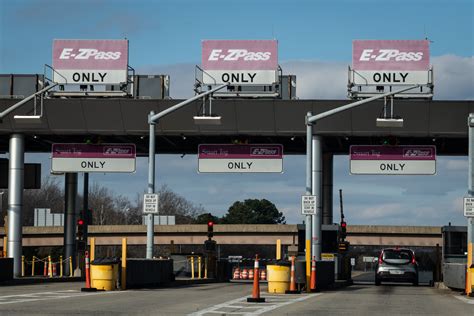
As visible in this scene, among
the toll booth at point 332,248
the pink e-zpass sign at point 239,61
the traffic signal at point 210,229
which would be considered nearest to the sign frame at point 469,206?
the pink e-zpass sign at point 239,61

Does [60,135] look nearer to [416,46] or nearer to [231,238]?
[416,46]

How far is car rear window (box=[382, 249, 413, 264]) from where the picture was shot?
160 feet

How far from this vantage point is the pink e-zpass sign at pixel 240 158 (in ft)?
152

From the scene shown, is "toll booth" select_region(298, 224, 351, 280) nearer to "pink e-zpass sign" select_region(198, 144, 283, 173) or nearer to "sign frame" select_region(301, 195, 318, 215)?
"pink e-zpass sign" select_region(198, 144, 283, 173)

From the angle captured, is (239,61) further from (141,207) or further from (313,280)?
(141,207)

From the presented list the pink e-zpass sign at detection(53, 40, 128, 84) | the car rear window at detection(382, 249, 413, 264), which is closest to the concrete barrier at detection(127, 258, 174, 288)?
the pink e-zpass sign at detection(53, 40, 128, 84)

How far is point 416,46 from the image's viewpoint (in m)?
45.3

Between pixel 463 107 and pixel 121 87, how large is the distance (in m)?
15.4

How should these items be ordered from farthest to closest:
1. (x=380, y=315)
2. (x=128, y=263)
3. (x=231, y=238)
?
(x=231, y=238), (x=128, y=263), (x=380, y=315)

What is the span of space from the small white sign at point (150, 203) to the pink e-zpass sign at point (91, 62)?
10.3 meters

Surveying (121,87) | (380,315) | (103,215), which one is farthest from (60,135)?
(103,215)

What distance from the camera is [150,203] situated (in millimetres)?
37281

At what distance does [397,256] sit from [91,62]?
17.2m

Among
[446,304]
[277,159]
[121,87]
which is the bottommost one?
[446,304]
